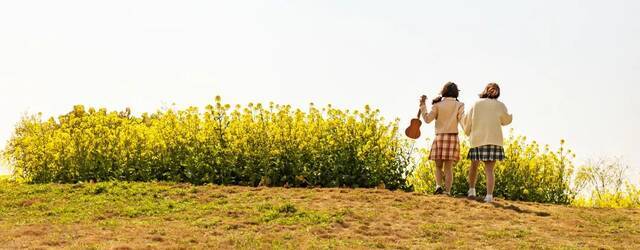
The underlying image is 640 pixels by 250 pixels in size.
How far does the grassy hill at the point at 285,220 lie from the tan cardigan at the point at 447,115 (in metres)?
0.99

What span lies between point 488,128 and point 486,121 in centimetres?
10

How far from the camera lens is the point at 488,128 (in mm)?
9914

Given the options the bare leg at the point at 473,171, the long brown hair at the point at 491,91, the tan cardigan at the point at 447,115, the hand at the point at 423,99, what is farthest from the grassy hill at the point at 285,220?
the long brown hair at the point at 491,91

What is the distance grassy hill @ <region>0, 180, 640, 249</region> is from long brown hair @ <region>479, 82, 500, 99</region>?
1488 mm

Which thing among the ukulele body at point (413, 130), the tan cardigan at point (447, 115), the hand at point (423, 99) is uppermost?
the hand at point (423, 99)

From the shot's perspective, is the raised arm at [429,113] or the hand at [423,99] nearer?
the raised arm at [429,113]

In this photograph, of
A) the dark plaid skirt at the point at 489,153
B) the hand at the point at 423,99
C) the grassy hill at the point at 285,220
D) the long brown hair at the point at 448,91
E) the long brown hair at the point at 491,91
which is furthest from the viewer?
the hand at the point at 423,99

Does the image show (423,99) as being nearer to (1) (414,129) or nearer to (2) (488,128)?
(1) (414,129)

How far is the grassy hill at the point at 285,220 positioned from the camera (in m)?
7.55

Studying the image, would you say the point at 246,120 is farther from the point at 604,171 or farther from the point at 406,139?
→ the point at 604,171

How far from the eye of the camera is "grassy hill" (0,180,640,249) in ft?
24.8

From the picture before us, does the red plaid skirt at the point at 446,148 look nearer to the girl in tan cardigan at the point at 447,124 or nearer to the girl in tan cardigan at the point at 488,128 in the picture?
the girl in tan cardigan at the point at 447,124

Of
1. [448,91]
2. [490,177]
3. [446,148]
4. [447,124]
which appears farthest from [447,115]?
[490,177]

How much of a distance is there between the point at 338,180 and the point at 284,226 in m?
3.20
